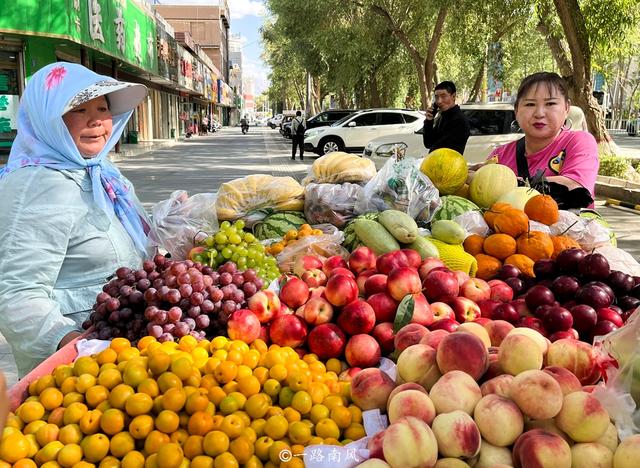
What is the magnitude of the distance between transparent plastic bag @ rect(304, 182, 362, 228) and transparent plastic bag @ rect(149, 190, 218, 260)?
642 mm

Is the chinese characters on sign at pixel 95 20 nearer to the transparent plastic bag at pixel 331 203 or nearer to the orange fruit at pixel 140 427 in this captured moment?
the transparent plastic bag at pixel 331 203

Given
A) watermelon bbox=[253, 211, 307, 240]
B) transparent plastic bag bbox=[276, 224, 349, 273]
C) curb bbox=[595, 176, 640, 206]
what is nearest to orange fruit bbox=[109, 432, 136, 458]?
transparent plastic bag bbox=[276, 224, 349, 273]

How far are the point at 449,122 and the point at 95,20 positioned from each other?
13520 millimetres

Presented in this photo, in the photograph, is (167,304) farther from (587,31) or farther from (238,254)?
(587,31)

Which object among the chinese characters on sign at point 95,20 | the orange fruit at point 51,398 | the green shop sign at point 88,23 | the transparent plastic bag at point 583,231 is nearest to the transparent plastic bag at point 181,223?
the orange fruit at point 51,398

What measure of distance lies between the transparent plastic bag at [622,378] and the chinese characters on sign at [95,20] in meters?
17.5

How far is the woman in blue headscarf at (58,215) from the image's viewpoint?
214 centimetres

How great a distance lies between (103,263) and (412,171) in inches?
77.7

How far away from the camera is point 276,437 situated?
156 cm

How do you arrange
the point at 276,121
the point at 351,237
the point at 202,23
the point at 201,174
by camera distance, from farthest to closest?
the point at 202,23, the point at 276,121, the point at 201,174, the point at 351,237

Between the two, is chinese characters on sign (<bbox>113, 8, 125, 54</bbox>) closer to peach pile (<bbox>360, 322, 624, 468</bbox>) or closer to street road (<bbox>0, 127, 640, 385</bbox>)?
street road (<bbox>0, 127, 640, 385</bbox>)

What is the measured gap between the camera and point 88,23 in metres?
15.9

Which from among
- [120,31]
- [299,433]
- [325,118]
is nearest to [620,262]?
[299,433]

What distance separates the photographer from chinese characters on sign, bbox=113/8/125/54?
751 inches
